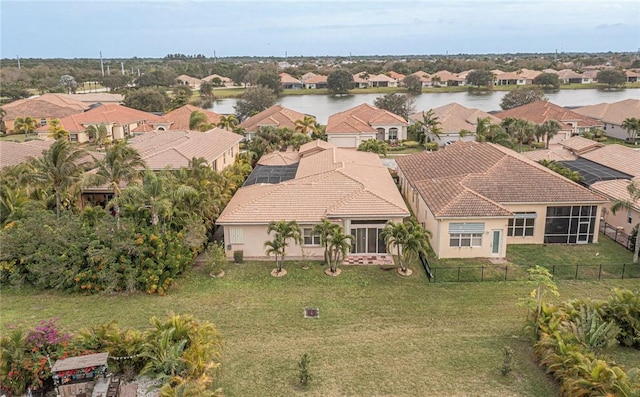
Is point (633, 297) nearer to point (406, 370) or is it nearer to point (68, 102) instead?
point (406, 370)

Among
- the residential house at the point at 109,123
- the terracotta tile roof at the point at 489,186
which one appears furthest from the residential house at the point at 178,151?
the residential house at the point at 109,123

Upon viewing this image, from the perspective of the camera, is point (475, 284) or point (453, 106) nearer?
point (475, 284)

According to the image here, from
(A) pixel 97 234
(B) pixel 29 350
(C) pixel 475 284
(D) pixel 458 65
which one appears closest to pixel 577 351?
(C) pixel 475 284

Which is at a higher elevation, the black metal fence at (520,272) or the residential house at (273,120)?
the residential house at (273,120)

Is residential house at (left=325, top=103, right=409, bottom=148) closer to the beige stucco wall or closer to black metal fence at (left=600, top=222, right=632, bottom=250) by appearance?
the beige stucco wall

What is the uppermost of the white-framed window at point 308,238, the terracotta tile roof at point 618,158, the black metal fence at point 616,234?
the terracotta tile roof at point 618,158

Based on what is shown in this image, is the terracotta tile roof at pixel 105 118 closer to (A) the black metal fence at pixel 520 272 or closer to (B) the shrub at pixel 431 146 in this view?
(B) the shrub at pixel 431 146

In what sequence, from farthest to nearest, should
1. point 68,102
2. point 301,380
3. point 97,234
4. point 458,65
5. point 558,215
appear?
point 458,65
point 68,102
point 558,215
point 97,234
point 301,380

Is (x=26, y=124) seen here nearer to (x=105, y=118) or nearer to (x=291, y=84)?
(x=105, y=118)
